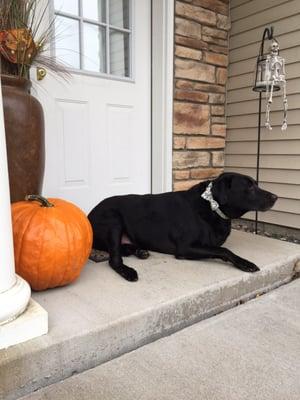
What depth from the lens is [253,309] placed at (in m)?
1.53

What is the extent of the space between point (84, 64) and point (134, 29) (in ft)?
1.74

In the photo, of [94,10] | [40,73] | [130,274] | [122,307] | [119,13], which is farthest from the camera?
[119,13]

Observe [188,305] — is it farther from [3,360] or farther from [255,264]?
[3,360]

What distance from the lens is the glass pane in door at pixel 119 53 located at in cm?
256

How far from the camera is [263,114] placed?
292 centimetres

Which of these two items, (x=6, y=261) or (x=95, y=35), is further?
(x=95, y=35)

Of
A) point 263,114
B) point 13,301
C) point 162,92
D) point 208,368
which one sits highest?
point 162,92

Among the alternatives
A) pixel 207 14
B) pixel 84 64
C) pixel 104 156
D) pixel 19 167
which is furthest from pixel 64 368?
pixel 207 14

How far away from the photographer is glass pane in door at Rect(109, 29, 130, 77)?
2.56 m

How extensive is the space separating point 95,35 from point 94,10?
17 centimetres

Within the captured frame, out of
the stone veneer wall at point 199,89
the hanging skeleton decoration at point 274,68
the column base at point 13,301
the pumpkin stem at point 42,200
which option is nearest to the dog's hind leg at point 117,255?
the pumpkin stem at point 42,200

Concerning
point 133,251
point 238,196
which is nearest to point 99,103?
point 133,251

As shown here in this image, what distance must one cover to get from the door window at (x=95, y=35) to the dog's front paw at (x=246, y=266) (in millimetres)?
1715

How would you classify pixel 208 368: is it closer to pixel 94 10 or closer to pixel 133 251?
pixel 133 251
